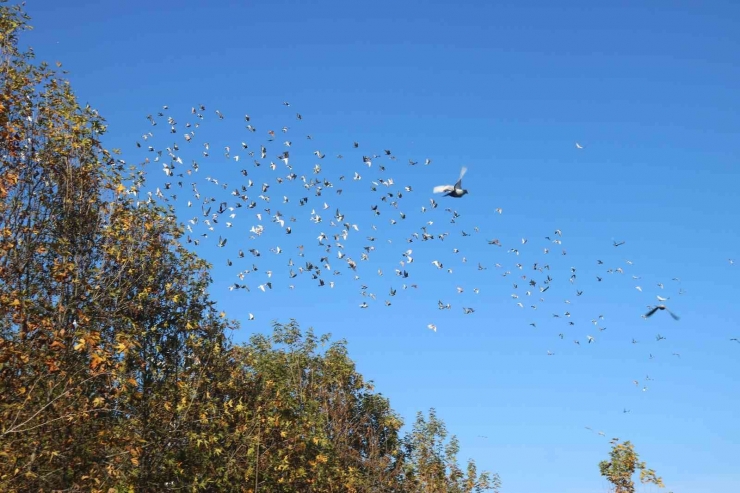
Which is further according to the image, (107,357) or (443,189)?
(443,189)

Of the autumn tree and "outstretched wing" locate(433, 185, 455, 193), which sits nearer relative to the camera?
the autumn tree

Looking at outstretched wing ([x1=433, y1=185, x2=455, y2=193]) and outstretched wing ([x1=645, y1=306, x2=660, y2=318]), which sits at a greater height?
outstretched wing ([x1=433, y1=185, x2=455, y2=193])

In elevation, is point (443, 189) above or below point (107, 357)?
above

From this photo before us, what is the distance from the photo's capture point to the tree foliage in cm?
1742

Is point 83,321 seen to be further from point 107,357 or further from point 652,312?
point 652,312

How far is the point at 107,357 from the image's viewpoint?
18.4 m

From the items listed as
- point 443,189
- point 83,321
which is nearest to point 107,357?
point 83,321

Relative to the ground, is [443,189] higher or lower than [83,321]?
higher

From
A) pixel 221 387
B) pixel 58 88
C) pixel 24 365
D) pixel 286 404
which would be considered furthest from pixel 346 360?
pixel 24 365

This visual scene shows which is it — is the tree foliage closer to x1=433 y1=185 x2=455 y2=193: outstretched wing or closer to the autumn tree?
the autumn tree

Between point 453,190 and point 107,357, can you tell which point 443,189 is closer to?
point 453,190

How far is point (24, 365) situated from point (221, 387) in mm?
12582

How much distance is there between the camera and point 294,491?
30828 millimetres

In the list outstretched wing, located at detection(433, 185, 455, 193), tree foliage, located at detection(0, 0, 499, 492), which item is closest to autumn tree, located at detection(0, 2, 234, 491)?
tree foliage, located at detection(0, 0, 499, 492)
